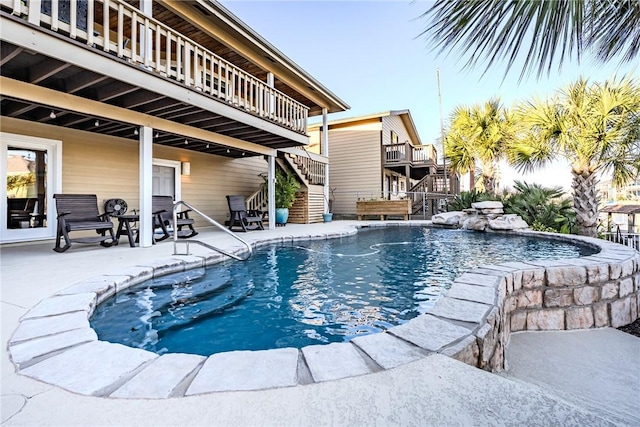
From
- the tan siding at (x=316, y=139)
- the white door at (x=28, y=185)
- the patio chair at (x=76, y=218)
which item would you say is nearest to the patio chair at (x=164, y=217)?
the patio chair at (x=76, y=218)

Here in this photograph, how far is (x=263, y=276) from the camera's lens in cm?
410

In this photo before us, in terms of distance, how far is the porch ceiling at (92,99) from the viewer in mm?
3912

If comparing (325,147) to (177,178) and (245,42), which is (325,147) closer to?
(245,42)

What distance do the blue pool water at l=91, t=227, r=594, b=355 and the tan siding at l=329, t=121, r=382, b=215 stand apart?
927 cm

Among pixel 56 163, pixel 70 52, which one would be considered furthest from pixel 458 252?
pixel 56 163

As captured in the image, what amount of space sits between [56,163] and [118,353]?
6.31 m

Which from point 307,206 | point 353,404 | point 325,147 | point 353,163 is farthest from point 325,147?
point 353,404

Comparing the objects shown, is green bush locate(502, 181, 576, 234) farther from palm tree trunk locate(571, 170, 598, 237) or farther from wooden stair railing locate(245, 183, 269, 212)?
wooden stair railing locate(245, 183, 269, 212)

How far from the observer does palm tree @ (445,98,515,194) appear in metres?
10.9

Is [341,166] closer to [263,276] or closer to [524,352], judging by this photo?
[263,276]

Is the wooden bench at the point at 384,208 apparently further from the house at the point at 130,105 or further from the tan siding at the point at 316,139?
the house at the point at 130,105

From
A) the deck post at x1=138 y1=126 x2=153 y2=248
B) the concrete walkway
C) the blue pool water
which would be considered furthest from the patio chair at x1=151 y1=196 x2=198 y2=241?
the concrete walkway

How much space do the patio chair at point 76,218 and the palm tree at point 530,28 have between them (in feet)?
19.4

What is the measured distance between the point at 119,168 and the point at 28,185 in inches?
66.5
